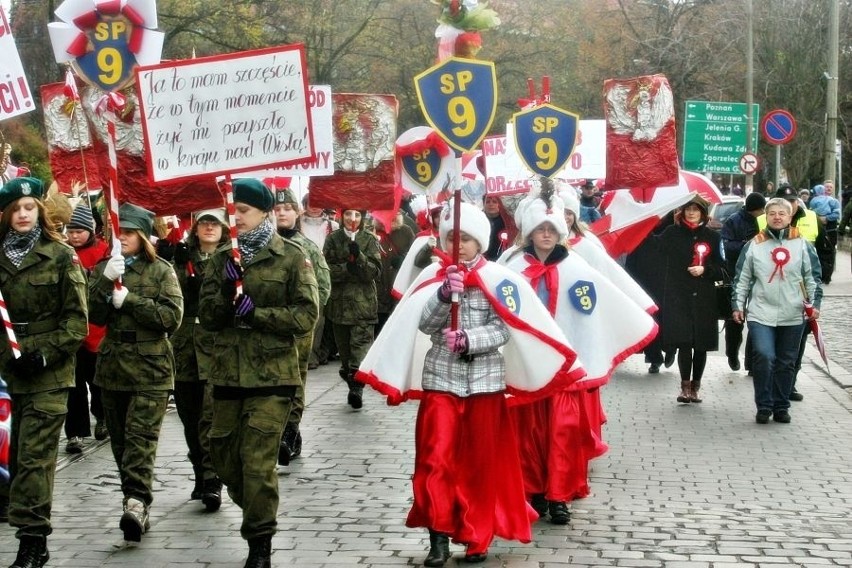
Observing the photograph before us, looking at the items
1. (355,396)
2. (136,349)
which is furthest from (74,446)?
(136,349)

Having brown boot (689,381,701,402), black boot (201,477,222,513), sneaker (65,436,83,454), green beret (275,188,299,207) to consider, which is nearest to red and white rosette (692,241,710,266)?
brown boot (689,381,701,402)

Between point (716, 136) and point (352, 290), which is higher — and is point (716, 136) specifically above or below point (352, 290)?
above

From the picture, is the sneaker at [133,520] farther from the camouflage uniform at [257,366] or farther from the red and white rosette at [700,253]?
the red and white rosette at [700,253]

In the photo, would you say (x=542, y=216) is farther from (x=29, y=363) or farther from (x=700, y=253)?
(x=700, y=253)

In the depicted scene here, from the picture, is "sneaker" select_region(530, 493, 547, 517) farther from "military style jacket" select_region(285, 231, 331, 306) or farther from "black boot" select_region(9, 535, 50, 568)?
"black boot" select_region(9, 535, 50, 568)

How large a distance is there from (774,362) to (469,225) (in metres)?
5.17

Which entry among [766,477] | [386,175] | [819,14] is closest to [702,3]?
[819,14]

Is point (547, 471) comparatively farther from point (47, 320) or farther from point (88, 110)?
point (88, 110)

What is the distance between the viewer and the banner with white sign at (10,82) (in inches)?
316

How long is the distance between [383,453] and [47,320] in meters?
3.53

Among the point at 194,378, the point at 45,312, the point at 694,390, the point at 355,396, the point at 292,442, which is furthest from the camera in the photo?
the point at 694,390

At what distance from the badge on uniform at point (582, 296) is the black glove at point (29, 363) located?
3271 millimetres

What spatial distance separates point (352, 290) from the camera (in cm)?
1248

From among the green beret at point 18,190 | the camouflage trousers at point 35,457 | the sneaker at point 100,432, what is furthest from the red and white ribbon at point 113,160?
the sneaker at point 100,432
